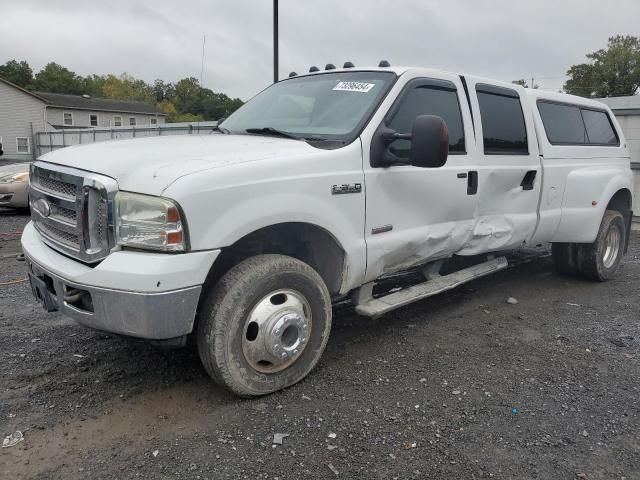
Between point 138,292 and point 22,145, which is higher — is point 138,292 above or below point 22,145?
above

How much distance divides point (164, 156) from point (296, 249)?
1112 mm

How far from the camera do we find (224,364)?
296 centimetres

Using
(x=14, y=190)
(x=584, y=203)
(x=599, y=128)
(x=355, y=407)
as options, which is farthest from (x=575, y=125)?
(x=14, y=190)

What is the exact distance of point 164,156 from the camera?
2930mm

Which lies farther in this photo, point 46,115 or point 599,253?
point 46,115

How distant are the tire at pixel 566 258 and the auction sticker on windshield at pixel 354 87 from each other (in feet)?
11.5

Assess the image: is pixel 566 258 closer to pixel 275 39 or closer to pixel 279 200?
pixel 279 200

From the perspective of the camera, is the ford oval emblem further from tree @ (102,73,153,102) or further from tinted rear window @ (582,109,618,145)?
tree @ (102,73,153,102)

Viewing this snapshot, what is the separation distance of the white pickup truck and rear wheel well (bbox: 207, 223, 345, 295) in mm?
11

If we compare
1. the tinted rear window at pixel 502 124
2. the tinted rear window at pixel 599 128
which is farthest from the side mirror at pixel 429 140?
the tinted rear window at pixel 599 128

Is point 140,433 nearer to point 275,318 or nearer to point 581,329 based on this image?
point 275,318

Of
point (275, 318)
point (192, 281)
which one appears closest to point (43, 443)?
point (192, 281)

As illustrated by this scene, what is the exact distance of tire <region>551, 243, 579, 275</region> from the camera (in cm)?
606

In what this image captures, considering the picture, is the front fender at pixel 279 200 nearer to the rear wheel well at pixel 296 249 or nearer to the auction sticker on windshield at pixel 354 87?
the rear wheel well at pixel 296 249
